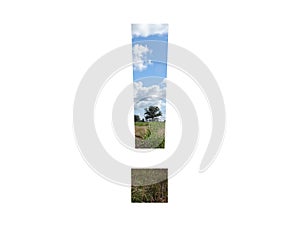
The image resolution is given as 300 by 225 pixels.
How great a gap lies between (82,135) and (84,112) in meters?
A: 0.14

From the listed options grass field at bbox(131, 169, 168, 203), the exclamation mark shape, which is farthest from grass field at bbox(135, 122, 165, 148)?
grass field at bbox(131, 169, 168, 203)

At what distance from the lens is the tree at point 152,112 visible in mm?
2117

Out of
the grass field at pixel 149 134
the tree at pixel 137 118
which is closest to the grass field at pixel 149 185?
the grass field at pixel 149 134

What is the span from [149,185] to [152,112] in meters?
0.46

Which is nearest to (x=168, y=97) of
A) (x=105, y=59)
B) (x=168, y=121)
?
(x=168, y=121)

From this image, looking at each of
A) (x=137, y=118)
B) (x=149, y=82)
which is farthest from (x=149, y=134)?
(x=149, y=82)

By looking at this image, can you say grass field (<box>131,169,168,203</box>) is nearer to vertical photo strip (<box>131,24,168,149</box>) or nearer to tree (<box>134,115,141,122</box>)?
vertical photo strip (<box>131,24,168,149</box>)

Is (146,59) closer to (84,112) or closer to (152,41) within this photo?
(152,41)

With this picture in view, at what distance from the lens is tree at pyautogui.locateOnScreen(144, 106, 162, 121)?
2.12 meters

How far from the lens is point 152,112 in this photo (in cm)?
212

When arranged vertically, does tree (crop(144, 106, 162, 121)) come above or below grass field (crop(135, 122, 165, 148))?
above

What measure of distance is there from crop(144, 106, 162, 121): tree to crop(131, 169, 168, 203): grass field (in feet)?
1.12

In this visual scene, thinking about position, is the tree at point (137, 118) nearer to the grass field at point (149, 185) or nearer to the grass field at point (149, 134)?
the grass field at point (149, 134)

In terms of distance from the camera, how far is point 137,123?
6.95 feet
